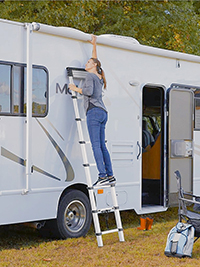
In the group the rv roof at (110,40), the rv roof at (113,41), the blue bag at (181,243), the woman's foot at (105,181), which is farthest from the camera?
the woman's foot at (105,181)

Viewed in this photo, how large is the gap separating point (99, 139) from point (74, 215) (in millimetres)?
1166

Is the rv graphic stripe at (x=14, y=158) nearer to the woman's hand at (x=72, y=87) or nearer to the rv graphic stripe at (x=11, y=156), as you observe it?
the rv graphic stripe at (x=11, y=156)

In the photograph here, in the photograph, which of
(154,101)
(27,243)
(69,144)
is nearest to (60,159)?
(69,144)

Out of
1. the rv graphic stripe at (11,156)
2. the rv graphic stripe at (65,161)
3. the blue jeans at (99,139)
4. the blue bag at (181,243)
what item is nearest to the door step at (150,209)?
the blue jeans at (99,139)

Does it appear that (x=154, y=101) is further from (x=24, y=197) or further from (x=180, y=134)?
(x=24, y=197)

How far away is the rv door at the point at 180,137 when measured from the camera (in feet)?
27.7

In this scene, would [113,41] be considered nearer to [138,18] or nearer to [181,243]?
[181,243]

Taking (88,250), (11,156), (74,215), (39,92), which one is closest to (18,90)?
(39,92)

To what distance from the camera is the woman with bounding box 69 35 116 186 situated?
695 cm

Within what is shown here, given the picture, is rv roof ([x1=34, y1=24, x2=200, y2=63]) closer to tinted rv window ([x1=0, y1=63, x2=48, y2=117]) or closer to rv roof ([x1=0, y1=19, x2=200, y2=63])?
rv roof ([x1=0, y1=19, x2=200, y2=63])

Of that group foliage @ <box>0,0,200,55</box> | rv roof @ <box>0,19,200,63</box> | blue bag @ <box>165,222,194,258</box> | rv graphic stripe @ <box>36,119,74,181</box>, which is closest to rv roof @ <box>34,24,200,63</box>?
rv roof @ <box>0,19,200,63</box>

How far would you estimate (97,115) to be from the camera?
702 centimetres

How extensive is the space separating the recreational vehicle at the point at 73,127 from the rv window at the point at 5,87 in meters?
0.01

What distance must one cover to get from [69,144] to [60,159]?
0.28 metres
